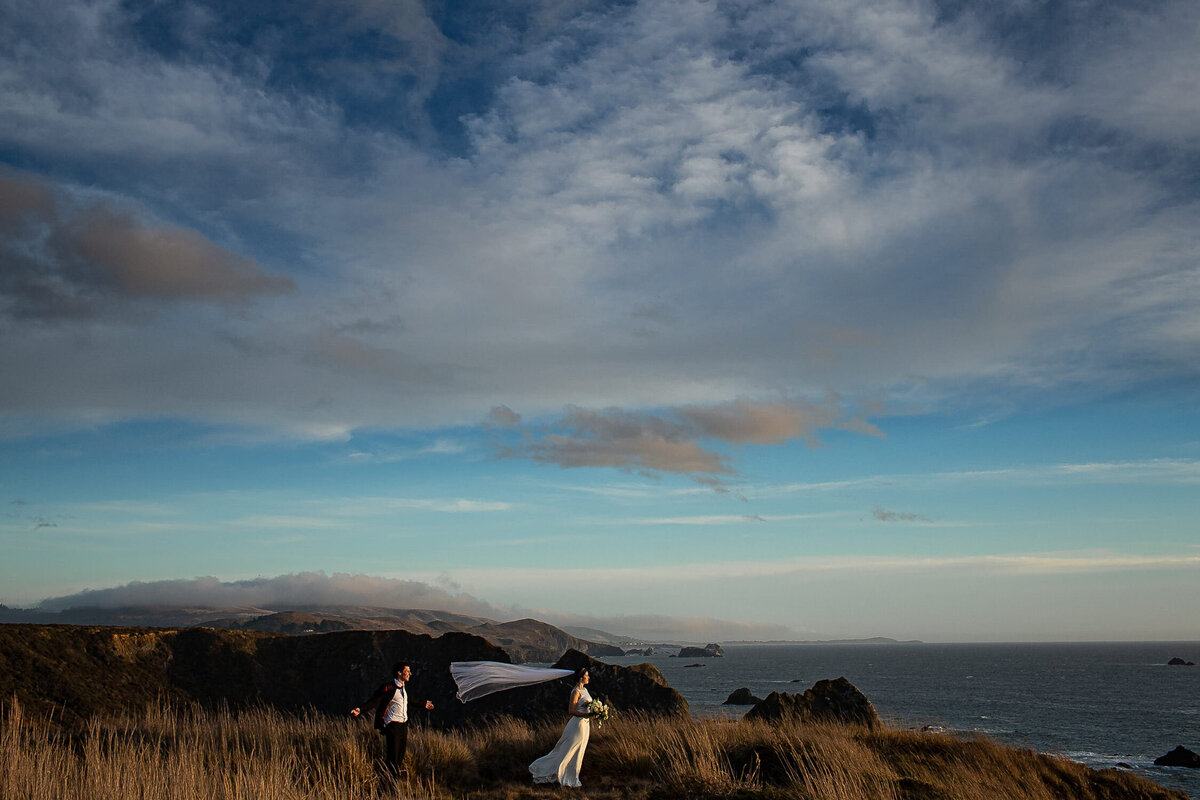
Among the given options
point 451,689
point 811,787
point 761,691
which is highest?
point 811,787

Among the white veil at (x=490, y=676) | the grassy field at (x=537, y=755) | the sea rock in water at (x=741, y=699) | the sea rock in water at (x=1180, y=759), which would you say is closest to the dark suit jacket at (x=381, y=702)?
the grassy field at (x=537, y=755)

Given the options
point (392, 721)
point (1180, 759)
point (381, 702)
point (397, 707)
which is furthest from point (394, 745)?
point (1180, 759)

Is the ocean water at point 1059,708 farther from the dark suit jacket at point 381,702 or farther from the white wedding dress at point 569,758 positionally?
the dark suit jacket at point 381,702

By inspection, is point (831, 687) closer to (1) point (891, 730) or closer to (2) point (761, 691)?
(1) point (891, 730)

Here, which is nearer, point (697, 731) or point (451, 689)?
point (697, 731)

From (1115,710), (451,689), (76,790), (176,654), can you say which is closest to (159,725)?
(76,790)

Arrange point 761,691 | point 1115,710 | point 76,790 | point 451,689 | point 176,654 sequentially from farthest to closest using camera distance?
point 761,691, point 1115,710, point 176,654, point 451,689, point 76,790

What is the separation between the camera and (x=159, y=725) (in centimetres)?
1464

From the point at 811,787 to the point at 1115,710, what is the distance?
244 feet

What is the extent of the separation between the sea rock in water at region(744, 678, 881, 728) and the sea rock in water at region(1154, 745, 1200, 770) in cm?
2579

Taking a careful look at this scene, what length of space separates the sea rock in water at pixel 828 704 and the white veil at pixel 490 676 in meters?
9.53

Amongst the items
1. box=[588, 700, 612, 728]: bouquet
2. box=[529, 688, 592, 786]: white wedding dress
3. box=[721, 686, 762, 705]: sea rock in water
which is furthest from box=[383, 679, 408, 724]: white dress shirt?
box=[721, 686, 762, 705]: sea rock in water

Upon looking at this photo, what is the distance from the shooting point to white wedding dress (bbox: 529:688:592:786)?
41.4 ft

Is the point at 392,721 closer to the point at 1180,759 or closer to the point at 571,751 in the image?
the point at 571,751
